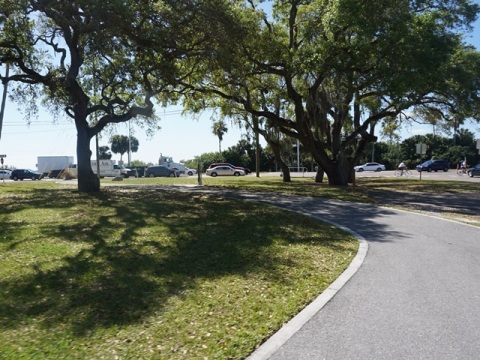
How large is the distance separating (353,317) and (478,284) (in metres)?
2.56

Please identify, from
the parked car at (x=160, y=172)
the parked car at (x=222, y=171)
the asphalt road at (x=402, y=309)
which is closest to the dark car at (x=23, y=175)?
the parked car at (x=160, y=172)

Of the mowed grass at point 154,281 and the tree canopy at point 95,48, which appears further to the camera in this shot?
the tree canopy at point 95,48

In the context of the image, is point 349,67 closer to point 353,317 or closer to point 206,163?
point 353,317

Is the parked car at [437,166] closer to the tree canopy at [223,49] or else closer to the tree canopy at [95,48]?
the tree canopy at [223,49]

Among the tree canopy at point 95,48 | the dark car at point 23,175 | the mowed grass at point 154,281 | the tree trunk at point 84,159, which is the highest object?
the tree canopy at point 95,48

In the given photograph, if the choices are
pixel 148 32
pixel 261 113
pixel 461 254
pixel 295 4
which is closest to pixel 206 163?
pixel 261 113

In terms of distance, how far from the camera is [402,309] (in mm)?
5469

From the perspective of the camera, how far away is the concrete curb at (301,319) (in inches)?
168

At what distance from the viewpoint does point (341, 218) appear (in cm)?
1330

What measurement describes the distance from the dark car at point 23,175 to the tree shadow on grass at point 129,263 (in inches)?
1779

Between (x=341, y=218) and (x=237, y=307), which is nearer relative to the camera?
(x=237, y=307)

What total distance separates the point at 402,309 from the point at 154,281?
3308 millimetres

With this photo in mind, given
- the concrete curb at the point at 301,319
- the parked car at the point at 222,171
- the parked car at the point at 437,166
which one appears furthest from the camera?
the parked car at the point at 437,166

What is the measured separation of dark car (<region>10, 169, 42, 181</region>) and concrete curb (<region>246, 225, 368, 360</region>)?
2071 inches
